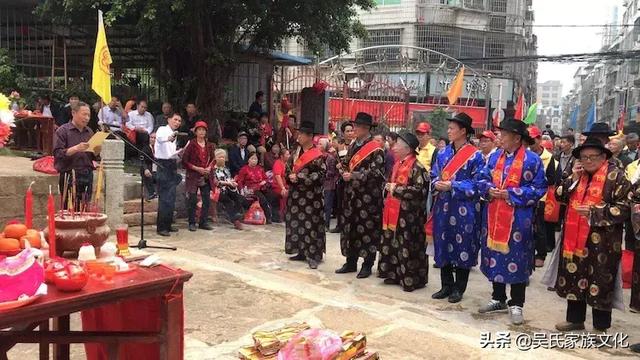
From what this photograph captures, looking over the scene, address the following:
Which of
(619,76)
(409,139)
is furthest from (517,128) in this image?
(619,76)

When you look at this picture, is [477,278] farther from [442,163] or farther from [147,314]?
[147,314]

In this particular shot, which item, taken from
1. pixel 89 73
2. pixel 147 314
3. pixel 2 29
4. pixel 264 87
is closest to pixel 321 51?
pixel 264 87

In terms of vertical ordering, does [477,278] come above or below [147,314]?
below

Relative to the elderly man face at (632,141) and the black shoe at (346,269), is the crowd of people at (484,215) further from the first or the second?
the elderly man face at (632,141)

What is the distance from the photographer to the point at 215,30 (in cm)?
1203

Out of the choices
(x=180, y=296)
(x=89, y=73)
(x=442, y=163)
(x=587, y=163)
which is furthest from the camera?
(x=89, y=73)

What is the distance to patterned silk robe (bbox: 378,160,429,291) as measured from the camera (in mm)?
5656

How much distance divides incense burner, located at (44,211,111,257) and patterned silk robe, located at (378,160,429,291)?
351 centimetres

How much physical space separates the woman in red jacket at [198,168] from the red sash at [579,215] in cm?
527

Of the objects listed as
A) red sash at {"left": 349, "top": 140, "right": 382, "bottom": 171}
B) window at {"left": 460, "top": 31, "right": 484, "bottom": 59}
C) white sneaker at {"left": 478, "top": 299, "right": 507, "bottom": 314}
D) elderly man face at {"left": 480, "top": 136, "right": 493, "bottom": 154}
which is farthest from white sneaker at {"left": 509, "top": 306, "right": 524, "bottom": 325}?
window at {"left": 460, "top": 31, "right": 484, "bottom": 59}

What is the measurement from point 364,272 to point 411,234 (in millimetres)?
891

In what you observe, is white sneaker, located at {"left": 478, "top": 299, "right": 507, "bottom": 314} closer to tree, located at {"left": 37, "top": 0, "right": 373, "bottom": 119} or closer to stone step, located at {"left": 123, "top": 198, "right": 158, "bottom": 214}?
stone step, located at {"left": 123, "top": 198, "right": 158, "bottom": 214}

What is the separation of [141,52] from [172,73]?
1.39 m

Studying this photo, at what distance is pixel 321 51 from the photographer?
42.0 feet
